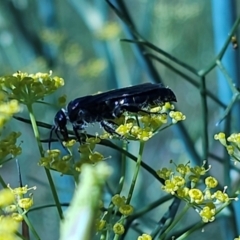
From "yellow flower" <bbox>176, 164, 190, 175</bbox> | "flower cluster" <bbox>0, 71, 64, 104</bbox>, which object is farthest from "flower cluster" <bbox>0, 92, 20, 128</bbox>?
"yellow flower" <bbox>176, 164, 190, 175</bbox>

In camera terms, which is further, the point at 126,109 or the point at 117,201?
the point at 126,109

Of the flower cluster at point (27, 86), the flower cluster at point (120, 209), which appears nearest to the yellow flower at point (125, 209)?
the flower cluster at point (120, 209)

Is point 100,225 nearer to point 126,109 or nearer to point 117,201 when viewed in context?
point 117,201

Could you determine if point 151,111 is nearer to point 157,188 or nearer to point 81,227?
point 81,227

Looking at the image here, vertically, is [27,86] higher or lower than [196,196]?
higher

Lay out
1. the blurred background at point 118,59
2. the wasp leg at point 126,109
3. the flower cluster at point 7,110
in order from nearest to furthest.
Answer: the flower cluster at point 7,110 < the wasp leg at point 126,109 < the blurred background at point 118,59

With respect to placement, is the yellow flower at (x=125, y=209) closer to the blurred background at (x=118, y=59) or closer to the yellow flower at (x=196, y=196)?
the yellow flower at (x=196, y=196)

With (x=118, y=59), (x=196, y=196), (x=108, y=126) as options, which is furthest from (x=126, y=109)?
(x=118, y=59)
